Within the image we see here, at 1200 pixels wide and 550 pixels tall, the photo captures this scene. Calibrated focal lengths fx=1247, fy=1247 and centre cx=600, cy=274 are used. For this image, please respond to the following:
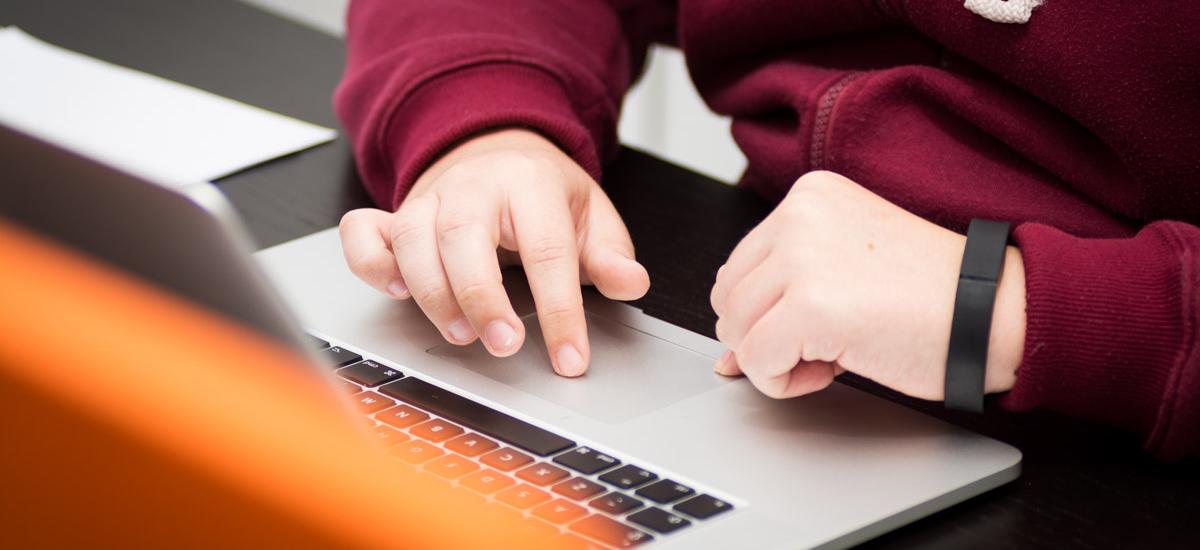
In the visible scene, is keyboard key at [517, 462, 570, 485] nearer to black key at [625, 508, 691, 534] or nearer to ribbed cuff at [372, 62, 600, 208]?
black key at [625, 508, 691, 534]

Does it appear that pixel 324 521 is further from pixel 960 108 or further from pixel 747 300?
pixel 960 108

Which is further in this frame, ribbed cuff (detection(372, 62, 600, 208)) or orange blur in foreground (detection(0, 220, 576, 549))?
ribbed cuff (detection(372, 62, 600, 208))

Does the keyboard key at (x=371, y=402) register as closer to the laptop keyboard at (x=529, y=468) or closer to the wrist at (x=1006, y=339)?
the laptop keyboard at (x=529, y=468)

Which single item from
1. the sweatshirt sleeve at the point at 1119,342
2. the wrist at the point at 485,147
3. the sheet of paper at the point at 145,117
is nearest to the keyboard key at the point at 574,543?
the sweatshirt sleeve at the point at 1119,342

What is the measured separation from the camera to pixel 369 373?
1.82ft

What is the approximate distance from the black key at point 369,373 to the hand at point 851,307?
0.15 m

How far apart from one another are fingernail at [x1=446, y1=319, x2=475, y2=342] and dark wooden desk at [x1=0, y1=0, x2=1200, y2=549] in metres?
0.11

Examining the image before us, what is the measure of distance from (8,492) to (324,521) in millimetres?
94

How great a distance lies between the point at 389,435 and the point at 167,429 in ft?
0.65

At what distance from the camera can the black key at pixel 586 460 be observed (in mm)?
473

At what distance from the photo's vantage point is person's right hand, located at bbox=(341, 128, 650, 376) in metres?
0.57

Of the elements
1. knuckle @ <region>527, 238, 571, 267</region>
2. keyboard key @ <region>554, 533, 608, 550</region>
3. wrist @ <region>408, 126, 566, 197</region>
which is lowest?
keyboard key @ <region>554, 533, 608, 550</region>

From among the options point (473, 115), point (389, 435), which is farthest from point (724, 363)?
point (473, 115)

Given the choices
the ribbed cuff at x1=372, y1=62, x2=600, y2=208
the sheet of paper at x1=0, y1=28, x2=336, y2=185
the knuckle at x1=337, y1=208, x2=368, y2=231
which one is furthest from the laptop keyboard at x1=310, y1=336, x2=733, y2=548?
the sheet of paper at x1=0, y1=28, x2=336, y2=185
